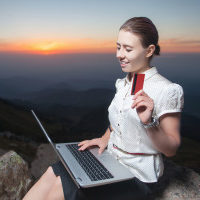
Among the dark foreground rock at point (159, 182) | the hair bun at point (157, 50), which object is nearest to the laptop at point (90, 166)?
the dark foreground rock at point (159, 182)

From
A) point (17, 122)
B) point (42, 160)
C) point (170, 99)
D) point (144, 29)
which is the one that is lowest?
point (42, 160)

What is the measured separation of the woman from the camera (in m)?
1.42

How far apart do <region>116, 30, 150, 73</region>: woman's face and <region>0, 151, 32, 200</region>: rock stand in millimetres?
1463

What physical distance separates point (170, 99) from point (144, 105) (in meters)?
0.26

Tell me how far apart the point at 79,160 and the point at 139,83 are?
668 millimetres

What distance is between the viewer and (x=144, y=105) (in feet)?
4.01

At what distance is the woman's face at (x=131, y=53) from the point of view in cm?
151

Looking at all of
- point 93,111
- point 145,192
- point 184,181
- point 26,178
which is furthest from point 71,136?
point 145,192

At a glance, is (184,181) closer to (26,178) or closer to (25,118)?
(26,178)

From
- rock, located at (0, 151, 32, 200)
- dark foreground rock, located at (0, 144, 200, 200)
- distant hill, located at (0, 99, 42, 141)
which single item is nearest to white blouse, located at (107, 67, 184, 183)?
dark foreground rock, located at (0, 144, 200, 200)

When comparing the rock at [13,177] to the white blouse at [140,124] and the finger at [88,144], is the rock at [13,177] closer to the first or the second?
the finger at [88,144]

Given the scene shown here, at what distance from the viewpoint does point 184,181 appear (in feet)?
6.81

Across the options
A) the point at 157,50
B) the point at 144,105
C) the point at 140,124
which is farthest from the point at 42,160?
the point at 144,105

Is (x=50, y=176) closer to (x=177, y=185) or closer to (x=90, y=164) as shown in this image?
(x=90, y=164)
